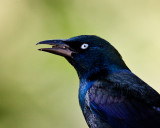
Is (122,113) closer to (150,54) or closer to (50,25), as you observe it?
(150,54)

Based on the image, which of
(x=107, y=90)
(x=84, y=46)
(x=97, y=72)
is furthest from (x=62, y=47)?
(x=107, y=90)

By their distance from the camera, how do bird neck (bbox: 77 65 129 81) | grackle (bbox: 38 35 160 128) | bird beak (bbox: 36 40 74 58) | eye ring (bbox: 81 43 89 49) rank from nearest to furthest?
grackle (bbox: 38 35 160 128)
bird neck (bbox: 77 65 129 81)
bird beak (bbox: 36 40 74 58)
eye ring (bbox: 81 43 89 49)

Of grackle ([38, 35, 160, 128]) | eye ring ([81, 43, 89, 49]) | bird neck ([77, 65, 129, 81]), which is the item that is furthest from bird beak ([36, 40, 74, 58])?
bird neck ([77, 65, 129, 81])

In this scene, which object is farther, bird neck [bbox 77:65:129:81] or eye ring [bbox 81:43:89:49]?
eye ring [bbox 81:43:89:49]

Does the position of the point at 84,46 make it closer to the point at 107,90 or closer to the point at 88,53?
the point at 88,53

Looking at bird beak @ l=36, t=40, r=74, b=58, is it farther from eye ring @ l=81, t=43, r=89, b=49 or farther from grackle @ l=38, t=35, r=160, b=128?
eye ring @ l=81, t=43, r=89, b=49

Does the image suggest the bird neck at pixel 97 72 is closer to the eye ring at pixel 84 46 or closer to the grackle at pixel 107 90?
the grackle at pixel 107 90

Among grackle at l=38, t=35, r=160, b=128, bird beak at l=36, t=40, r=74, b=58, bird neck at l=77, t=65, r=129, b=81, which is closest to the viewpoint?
grackle at l=38, t=35, r=160, b=128

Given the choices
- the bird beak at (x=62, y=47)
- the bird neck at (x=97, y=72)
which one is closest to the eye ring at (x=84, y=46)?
the bird beak at (x=62, y=47)

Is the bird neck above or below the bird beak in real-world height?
below
